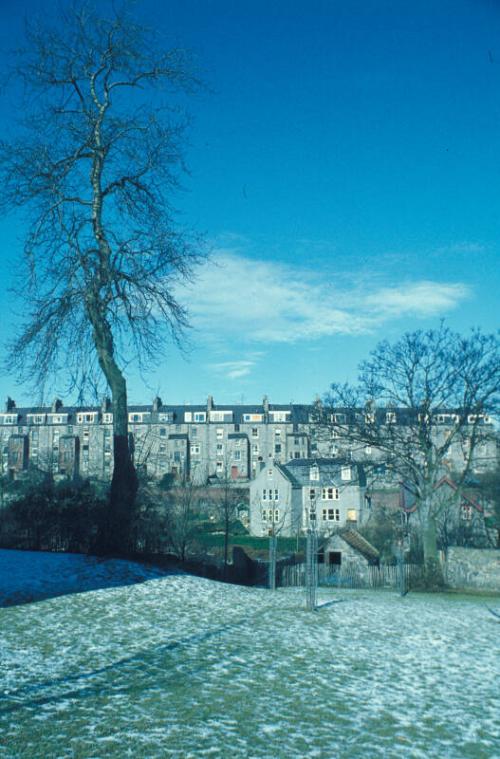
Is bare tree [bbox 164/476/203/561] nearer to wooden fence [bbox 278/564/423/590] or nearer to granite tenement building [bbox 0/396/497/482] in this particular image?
wooden fence [bbox 278/564/423/590]

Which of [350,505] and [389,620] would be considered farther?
[350,505]

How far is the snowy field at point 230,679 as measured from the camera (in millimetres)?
6285

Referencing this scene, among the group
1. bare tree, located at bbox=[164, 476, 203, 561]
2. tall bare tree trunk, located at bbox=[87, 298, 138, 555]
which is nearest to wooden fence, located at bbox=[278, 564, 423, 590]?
bare tree, located at bbox=[164, 476, 203, 561]

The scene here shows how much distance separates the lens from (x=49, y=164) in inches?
708

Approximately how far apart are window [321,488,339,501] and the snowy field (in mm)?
51313

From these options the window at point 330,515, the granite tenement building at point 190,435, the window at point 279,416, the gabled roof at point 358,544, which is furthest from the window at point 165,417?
the gabled roof at point 358,544

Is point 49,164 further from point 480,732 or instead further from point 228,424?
point 228,424

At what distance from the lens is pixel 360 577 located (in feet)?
85.4

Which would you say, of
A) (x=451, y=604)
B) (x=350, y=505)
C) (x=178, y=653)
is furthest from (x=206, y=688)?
(x=350, y=505)

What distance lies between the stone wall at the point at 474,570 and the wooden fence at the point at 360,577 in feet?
4.26

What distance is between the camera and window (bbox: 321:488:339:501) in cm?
6581

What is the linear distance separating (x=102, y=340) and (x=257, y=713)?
12.9 meters

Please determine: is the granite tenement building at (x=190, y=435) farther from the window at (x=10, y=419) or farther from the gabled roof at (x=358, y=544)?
the gabled roof at (x=358, y=544)

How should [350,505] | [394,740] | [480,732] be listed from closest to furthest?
[394,740] < [480,732] < [350,505]
